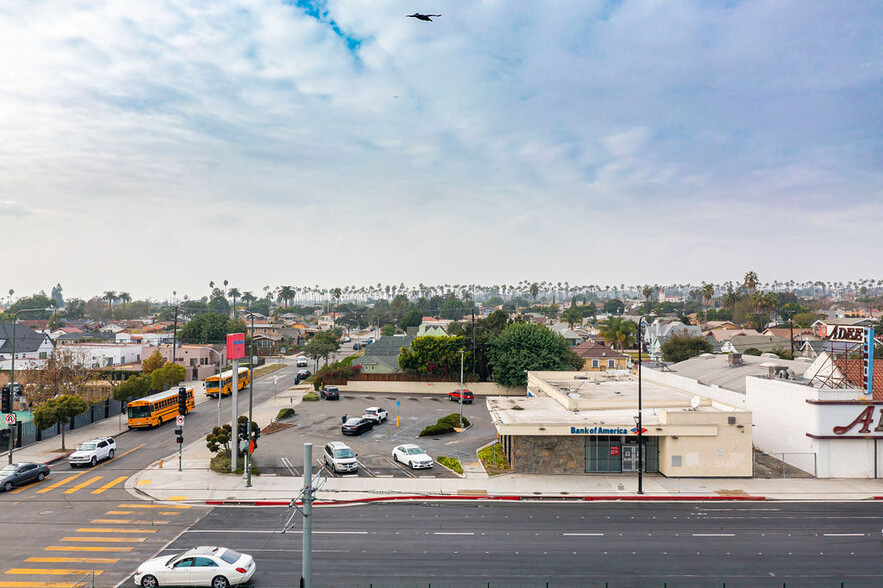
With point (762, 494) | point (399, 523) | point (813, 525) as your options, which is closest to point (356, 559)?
point (399, 523)

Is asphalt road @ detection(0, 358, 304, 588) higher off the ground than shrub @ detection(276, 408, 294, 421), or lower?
higher

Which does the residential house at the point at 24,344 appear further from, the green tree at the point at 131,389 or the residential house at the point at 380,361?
the residential house at the point at 380,361

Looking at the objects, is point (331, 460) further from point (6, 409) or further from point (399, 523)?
point (6, 409)

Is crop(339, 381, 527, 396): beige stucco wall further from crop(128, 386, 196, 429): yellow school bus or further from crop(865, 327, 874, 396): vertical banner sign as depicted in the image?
crop(865, 327, 874, 396): vertical banner sign

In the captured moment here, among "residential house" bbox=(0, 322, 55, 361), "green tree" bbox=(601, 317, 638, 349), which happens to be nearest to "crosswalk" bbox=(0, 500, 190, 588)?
"residential house" bbox=(0, 322, 55, 361)

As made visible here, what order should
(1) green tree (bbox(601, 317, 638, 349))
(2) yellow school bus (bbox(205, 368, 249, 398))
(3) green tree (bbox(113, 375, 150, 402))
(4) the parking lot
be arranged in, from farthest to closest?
(1) green tree (bbox(601, 317, 638, 349)) < (2) yellow school bus (bbox(205, 368, 249, 398)) < (3) green tree (bbox(113, 375, 150, 402)) < (4) the parking lot

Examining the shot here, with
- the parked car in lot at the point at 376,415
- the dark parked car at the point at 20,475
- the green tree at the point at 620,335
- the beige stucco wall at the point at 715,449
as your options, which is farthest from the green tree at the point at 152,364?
the green tree at the point at 620,335
